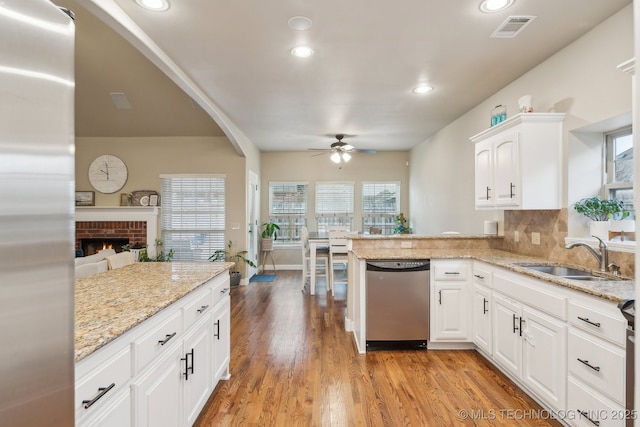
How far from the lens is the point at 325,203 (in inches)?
302

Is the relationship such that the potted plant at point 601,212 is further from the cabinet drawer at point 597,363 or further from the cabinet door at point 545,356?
the cabinet drawer at point 597,363

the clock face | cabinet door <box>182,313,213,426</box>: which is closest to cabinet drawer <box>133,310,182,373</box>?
cabinet door <box>182,313,213,426</box>

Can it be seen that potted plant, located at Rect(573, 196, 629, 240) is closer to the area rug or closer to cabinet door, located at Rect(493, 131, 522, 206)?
cabinet door, located at Rect(493, 131, 522, 206)

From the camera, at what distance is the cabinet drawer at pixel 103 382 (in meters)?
0.99

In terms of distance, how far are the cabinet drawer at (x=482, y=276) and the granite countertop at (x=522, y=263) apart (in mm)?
80

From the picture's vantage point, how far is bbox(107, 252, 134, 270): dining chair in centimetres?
249

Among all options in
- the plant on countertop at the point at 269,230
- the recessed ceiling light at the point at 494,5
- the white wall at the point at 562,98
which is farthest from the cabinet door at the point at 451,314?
the plant on countertop at the point at 269,230

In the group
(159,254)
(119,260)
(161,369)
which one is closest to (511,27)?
(161,369)

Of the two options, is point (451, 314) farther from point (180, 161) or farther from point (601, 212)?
point (180, 161)

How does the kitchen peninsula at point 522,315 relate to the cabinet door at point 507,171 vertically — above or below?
below

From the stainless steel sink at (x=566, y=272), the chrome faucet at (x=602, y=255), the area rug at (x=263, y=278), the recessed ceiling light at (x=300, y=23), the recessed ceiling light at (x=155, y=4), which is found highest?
the recessed ceiling light at (x=155, y=4)

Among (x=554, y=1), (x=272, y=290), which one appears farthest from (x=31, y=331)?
(x=272, y=290)

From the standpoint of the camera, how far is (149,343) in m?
1.40

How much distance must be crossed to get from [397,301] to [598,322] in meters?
1.60
